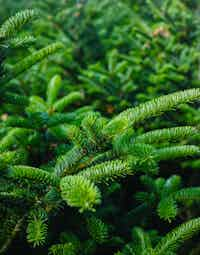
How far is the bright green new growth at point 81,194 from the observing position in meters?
1.09

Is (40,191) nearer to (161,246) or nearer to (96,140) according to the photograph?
(96,140)

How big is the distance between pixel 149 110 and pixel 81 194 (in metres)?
0.49

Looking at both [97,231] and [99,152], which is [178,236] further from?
[99,152]

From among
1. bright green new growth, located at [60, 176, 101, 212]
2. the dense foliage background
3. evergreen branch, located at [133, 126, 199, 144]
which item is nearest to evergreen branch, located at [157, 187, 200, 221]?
the dense foliage background

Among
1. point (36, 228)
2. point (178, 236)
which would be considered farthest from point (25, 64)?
point (178, 236)

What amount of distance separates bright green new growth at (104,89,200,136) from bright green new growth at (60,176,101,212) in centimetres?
29

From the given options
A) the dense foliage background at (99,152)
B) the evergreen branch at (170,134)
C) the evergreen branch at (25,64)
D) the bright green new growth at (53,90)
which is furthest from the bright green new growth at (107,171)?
the bright green new growth at (53,90)

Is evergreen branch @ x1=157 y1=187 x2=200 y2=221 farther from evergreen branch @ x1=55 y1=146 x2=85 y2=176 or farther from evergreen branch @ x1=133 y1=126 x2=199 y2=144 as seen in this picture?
evergreen branch @ x1=55 y1=146 x2=85 y2=176

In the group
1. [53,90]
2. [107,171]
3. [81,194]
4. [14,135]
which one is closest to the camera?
[81,194]

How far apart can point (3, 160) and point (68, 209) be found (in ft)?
1.60

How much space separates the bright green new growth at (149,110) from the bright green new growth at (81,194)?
0.96 feet

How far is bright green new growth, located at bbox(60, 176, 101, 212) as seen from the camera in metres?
1.09

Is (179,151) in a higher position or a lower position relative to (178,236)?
higher

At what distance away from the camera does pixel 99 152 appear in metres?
1.56
